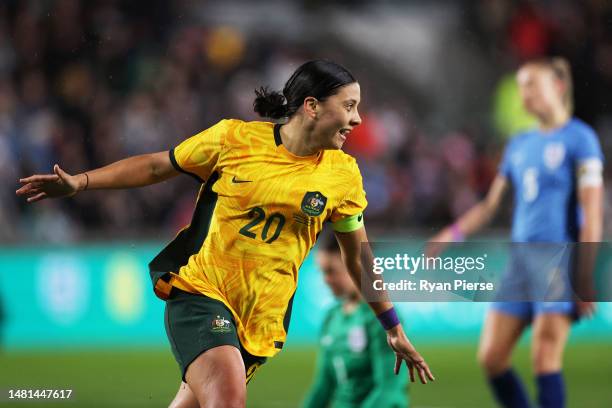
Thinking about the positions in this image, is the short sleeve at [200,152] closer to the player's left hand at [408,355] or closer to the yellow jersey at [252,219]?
the yellow jersey at [252,219]

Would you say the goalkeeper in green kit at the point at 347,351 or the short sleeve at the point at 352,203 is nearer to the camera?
the short sleeve at the point at 352,203

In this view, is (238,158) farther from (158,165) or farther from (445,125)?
(445,125)

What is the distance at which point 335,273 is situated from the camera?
A: 556 centimetres

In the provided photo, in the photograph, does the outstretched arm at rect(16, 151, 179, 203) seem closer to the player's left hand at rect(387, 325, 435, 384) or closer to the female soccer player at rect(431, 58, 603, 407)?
the player's left hand at rect(387, 325, 435, 384)

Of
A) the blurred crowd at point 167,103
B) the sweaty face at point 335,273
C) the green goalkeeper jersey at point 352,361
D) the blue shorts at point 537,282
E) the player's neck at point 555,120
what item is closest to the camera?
the green goalkeeper jersey at point 352,361

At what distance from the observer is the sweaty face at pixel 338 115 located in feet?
14.5

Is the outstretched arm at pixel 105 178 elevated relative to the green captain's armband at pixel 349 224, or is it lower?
elevated

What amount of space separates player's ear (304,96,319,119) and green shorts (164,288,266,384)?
0.82 metres

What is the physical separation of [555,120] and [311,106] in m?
2.63

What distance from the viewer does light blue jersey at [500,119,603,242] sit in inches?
257

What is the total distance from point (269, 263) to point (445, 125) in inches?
352

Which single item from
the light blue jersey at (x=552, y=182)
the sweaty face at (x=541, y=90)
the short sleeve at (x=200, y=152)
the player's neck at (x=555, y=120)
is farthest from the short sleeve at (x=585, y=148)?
the short sleeve at (x=200, y=152)
